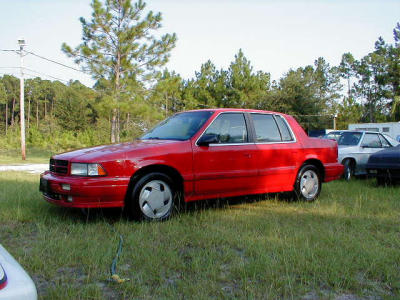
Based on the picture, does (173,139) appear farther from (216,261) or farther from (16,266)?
(16,266)

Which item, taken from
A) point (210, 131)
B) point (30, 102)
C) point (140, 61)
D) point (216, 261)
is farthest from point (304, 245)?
point (30, 102)

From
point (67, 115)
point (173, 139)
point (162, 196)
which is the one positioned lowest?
point (162, 196)

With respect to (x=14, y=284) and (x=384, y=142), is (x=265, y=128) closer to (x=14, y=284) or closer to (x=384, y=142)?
(x=14, y=284)

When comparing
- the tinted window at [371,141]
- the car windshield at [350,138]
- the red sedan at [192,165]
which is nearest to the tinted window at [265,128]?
the red sedan at [192,165]

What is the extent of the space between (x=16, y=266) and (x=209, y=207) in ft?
13.8

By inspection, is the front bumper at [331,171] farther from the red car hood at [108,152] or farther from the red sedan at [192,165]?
the red car hood at [108,152]

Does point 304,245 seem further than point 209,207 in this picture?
No

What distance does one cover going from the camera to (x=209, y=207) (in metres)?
5.86

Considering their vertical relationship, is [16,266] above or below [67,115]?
below

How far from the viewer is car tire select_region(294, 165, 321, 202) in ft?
20.5

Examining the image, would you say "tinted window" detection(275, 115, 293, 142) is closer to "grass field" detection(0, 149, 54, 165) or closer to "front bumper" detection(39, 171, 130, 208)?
"front bumper" detection(39, 171, 130, 208)

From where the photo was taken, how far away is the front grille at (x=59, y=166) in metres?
4.66

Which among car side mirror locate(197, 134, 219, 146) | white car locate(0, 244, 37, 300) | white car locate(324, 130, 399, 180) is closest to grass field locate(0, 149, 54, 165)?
white car locate(324, 130, 399, 180)

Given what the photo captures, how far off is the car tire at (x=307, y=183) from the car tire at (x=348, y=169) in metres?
3.43
